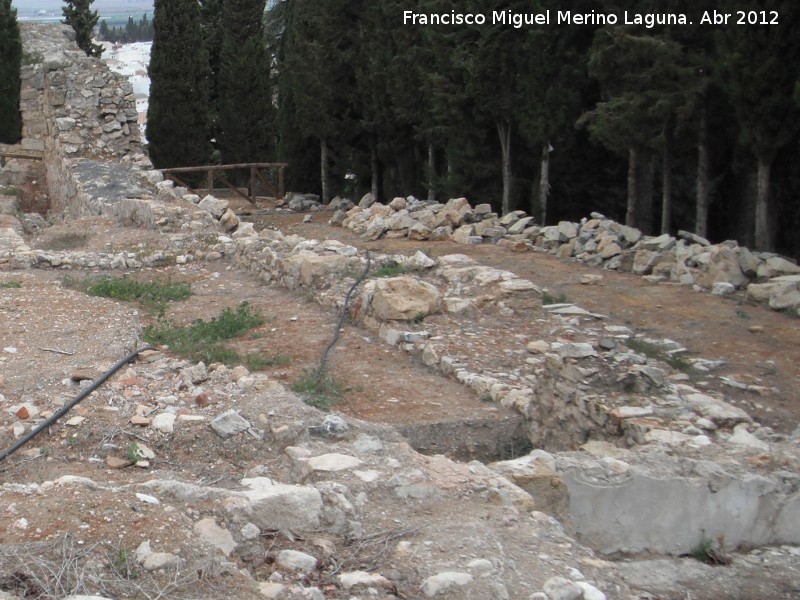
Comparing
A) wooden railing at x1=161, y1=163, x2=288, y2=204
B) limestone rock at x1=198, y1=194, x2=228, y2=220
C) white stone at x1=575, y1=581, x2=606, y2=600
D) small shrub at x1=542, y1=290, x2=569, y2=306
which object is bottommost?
white stone at x1=575, y1=581, x2=606, y2=600

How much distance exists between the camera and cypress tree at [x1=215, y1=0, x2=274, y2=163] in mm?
26203

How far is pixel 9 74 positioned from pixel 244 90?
7.29 m

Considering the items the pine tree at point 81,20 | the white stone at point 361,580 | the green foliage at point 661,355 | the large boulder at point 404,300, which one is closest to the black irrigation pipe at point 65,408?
the white stone at point 361,580

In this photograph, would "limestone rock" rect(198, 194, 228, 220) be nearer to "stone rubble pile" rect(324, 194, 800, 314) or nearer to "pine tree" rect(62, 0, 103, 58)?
"stone rubble pile" rect(324, 194, 800, 314)

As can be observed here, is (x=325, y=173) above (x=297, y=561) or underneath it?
above

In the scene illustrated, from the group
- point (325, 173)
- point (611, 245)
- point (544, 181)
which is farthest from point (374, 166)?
point (611, 245)

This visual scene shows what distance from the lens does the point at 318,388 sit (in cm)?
713

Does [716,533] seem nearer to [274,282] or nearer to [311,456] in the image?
[311,456]

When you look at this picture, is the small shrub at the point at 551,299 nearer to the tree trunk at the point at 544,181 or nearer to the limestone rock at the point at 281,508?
the limestone rock at the point at 281,508

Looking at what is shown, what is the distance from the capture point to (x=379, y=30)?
71.1 ft

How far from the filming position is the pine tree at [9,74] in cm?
1945

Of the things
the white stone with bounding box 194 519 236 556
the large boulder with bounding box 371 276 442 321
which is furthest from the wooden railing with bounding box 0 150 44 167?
the white stone with bounding box 194 519 236 556

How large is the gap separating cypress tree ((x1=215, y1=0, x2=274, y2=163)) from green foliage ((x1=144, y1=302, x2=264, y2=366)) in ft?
58.7

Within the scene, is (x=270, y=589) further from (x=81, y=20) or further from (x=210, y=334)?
(x=81, y=20)
